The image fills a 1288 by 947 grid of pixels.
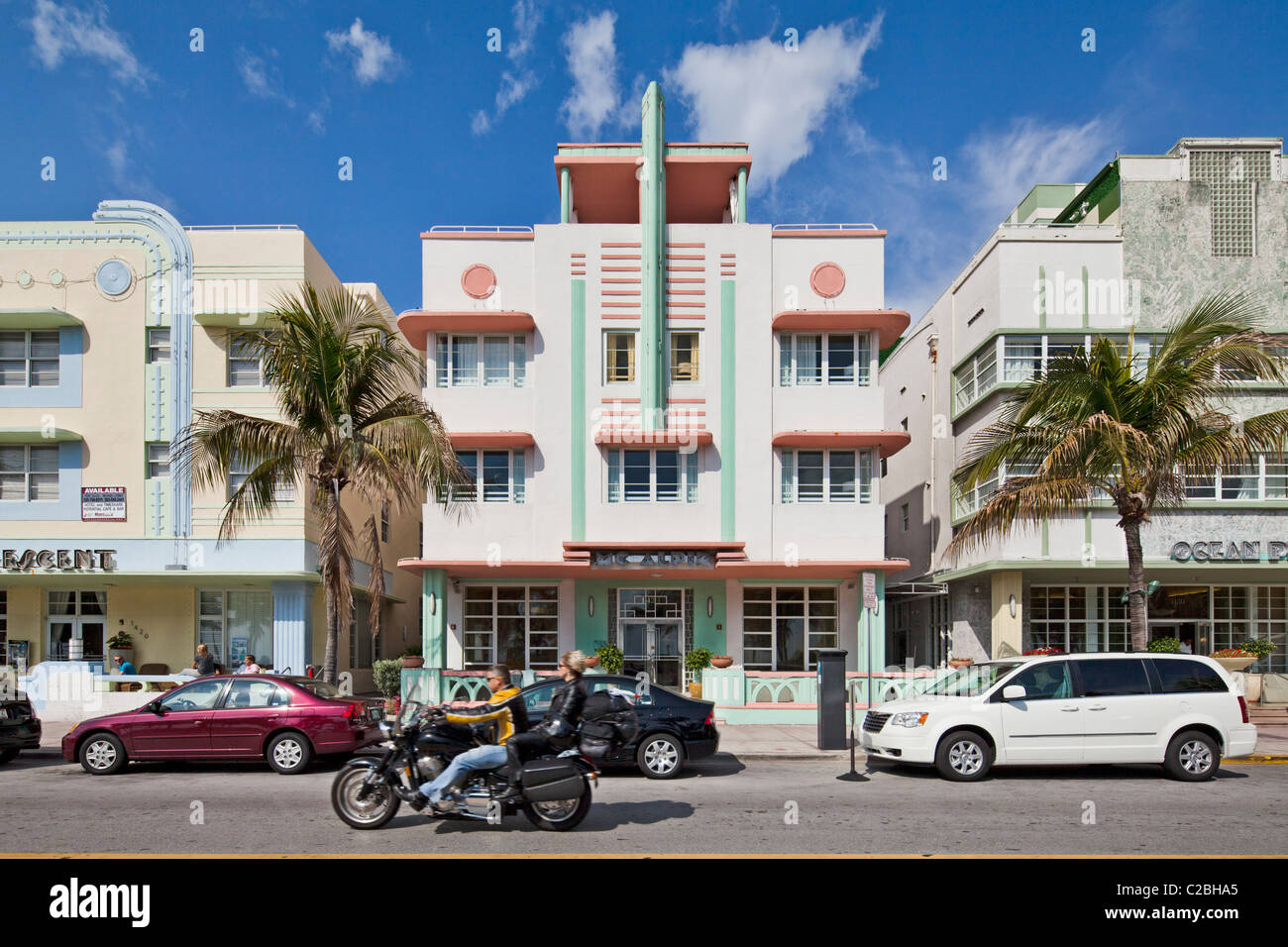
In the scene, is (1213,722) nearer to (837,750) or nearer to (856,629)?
(837,750)

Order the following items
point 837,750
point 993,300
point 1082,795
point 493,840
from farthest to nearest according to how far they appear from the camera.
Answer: point 993,300, point 837,750, point 1082,795, point 493,840

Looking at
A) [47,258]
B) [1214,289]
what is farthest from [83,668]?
[1214,289]

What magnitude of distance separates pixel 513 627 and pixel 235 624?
718 cm

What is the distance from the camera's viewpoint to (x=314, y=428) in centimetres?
1680

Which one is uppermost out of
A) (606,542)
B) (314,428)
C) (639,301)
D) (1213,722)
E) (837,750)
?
(639,301)

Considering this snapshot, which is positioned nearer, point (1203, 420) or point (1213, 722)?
point (1213, 722)

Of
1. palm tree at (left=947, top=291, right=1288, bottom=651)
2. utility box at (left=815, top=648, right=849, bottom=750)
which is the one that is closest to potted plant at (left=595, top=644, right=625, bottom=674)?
utility box at (left=815, top=648, right=849, bottom=750)

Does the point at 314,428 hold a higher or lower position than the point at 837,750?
higher

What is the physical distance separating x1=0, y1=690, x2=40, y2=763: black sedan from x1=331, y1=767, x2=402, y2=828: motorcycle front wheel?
840cm

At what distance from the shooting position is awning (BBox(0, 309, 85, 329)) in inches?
906

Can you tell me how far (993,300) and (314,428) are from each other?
16.3 m

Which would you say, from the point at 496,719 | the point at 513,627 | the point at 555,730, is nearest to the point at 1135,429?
the point at 555,730

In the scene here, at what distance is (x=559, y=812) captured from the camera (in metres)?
9.20

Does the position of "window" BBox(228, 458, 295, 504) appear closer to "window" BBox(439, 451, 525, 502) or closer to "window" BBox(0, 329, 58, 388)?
"window" BBox(439, 451, 525, 502)
